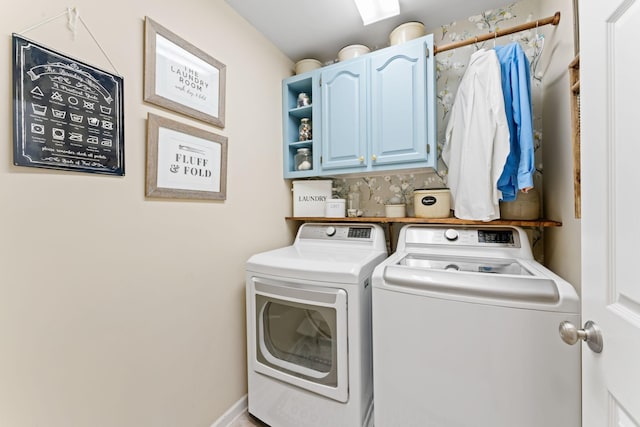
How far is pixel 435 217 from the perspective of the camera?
1.70m

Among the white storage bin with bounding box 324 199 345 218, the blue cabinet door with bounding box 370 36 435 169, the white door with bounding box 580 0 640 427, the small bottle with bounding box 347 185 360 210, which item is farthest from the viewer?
the small bottle with bounding box 347 185 360 210

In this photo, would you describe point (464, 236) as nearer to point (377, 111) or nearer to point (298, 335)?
point (377, 111)

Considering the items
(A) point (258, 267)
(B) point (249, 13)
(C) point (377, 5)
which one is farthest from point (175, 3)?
(A) point (258, 267)

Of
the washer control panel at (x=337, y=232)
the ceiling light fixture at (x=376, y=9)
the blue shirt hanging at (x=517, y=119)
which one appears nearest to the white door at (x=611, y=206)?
the blue shirt hanging at (x=517, y=119)

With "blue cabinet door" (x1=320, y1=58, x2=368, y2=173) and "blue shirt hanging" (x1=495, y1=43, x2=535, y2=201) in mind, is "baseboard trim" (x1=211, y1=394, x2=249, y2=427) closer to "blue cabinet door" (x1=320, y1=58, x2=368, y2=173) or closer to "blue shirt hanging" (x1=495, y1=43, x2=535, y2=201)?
"blue cabinet door" (x1=320, y1=58, x2=368, y2=173)

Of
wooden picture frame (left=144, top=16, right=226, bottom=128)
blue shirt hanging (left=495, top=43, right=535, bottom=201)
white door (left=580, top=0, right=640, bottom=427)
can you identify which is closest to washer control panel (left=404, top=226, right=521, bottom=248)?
blue shirt hanging (left=495, top=43, right=535, bottom=201)

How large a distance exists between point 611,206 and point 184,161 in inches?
61.4

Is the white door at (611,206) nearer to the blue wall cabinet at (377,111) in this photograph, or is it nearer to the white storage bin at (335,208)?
the blue wall cabinet at (377,111)

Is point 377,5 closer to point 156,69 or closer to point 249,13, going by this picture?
point 249,13

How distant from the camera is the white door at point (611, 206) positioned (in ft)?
1.61

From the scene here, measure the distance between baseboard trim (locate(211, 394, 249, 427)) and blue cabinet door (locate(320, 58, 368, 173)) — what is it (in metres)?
1.64

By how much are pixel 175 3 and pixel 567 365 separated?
7.48ft

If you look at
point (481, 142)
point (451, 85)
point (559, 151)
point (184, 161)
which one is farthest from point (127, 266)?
point (451, 85)

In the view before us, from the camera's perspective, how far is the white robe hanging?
141 centimetres
